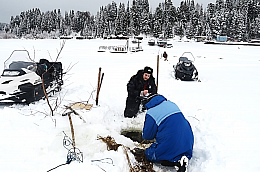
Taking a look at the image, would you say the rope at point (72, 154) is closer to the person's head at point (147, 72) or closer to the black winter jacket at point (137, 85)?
the black winter jacket at point (137, 85)

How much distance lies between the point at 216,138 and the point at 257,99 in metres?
3.58

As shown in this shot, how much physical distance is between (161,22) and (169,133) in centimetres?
6698

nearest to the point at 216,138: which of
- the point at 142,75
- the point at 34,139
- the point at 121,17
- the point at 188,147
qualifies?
the point at 188,147

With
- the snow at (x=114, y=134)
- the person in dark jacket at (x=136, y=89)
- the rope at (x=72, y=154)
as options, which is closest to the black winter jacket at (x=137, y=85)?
the person in dark jacket at (x=136, y=89)

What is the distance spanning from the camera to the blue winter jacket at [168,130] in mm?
2861

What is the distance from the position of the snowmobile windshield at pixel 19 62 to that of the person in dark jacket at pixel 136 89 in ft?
10.1

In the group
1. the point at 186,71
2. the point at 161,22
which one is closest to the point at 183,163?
the point at 186,71

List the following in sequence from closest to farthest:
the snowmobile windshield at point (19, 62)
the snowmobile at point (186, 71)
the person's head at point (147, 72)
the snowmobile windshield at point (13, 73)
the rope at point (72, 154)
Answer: the rope at point (72, 154)
the person's head at point (147, 72)
the snowmobile windshield at point (13, 73)
the snowmobile windshield at point (19, 62)
the snowmobile at point (186, 71)

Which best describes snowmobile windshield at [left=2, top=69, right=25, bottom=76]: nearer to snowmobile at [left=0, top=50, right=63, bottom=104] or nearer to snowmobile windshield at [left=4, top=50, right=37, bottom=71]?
snowmobile at [left=0, top=50, right=63, bottom=104]

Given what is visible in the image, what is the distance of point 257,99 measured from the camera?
262 inches

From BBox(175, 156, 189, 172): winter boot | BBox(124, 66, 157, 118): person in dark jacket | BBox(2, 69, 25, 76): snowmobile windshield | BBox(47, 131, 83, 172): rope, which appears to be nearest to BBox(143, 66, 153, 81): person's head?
BBox(124, 66, 157, 118): person in dark jacket

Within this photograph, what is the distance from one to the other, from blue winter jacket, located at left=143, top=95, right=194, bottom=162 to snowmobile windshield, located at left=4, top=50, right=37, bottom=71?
468 centimetres

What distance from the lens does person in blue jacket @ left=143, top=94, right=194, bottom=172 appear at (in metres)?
2.86

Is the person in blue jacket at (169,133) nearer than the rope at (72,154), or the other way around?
the person in blue jacket at (169,133)
